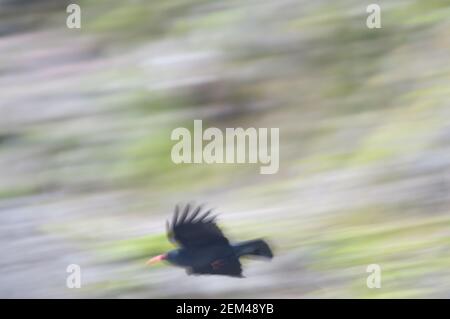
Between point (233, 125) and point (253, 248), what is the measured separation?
1.17 feet

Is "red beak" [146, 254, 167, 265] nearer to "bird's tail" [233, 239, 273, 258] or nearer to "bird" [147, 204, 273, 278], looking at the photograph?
"bird" [147, 204, 273, 278]

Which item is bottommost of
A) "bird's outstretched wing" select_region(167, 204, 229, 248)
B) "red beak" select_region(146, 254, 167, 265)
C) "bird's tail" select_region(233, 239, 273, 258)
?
"red beak" select_region(146, 254, 167, 265)

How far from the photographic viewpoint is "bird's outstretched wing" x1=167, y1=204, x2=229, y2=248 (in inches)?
111

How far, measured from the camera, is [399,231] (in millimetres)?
2777

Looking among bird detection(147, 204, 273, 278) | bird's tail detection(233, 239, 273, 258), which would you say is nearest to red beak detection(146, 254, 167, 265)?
bird detection(147, 204, 273, 278)

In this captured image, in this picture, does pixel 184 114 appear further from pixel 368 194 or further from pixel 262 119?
pixel 368 194

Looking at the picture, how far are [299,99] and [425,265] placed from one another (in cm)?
59

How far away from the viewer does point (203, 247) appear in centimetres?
283

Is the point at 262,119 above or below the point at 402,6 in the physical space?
below

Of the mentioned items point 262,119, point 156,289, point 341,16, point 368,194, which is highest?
point 341,16

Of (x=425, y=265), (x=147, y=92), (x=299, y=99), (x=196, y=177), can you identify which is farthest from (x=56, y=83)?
(x=425, y=265)

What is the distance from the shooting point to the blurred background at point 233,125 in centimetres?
279

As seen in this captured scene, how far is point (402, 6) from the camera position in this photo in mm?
2873

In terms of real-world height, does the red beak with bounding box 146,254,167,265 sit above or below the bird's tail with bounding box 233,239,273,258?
below
